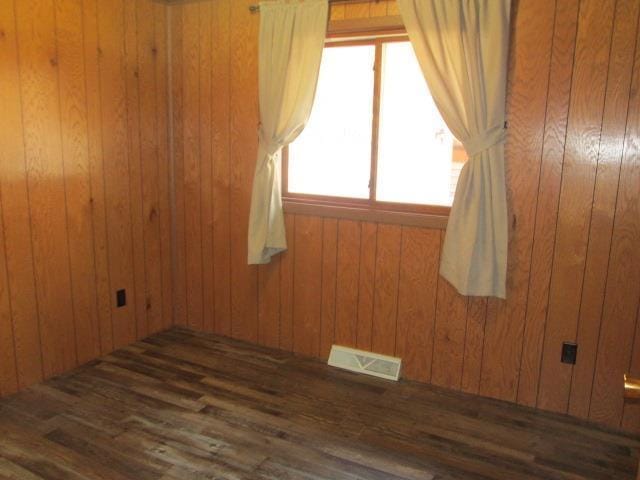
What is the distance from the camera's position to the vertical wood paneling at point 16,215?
2598 mm

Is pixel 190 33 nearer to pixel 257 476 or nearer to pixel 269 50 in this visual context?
pixel 269 50

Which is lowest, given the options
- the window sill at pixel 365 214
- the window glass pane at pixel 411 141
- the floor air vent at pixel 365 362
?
the floor air vent at pixel 365 362

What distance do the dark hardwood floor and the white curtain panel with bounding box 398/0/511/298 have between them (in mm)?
698

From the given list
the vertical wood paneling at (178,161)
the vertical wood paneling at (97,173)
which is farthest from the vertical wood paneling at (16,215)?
the vertical wood paneling at (178,161)

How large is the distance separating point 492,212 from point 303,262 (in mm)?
1226

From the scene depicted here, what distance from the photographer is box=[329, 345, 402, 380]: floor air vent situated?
3.12 metres

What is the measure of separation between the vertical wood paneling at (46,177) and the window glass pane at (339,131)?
4.55ft

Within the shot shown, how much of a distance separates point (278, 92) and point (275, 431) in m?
1.92

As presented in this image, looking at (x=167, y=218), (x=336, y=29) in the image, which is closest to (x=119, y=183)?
(x=167, y=218)

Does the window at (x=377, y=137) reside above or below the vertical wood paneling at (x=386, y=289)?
above

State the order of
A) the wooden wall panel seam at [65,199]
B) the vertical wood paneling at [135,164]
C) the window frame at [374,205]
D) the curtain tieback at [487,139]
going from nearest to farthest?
the curtain tieback at [487,139] < the wooden wall panel seam at [65,199] < the window frame at [374,205] < the vertical wood paneling at [135,164]

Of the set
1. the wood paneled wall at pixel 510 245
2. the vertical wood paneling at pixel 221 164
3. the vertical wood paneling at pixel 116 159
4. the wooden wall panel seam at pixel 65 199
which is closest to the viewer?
the wood paneled wall at pixel 510 245

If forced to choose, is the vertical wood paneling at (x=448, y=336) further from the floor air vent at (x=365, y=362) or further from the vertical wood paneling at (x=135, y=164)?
the vertical wood paneling at (x=135, y=164)

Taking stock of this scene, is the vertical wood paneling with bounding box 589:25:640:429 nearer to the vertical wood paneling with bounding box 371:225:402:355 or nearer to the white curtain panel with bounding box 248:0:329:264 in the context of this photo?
the vertical wood paneling with bounding box 371:225:402:355
